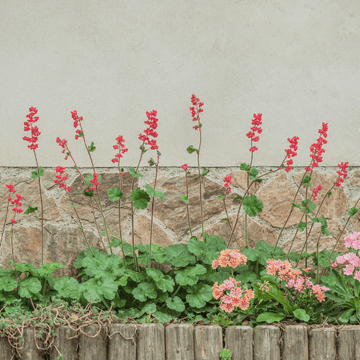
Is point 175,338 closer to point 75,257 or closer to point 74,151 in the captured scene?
point 75,257

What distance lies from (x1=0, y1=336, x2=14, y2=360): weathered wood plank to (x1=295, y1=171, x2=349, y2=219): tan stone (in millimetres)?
1841

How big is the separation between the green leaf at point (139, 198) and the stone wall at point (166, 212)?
1.94ft

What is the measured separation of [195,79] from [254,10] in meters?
0.63

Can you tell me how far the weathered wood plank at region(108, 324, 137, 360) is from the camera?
155cm

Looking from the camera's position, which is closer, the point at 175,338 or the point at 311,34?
the point at 175,338

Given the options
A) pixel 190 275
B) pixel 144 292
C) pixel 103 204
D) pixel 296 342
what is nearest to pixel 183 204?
pixel 103 204

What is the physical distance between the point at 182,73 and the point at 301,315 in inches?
64.2

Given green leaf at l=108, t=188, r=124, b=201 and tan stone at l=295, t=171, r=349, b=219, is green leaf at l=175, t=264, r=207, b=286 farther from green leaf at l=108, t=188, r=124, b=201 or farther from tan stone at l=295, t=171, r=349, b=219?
tan stone at l=295, t=171, r=349, b=219

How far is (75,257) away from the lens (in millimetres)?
2227

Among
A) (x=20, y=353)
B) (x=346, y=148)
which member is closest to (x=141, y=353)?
(x=20, y=353)

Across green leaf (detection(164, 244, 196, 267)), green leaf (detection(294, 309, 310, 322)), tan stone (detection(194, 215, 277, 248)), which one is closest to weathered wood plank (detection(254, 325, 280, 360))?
green leaf (detection(294, 309, 310, 322))

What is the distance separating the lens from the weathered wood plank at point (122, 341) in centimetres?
155

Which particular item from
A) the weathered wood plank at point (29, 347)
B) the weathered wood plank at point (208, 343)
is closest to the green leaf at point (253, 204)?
the weathered wood plank at point (208, 343)

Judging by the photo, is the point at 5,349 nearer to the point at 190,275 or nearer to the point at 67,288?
the point at 67,288
